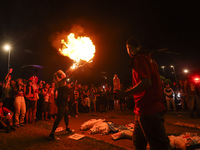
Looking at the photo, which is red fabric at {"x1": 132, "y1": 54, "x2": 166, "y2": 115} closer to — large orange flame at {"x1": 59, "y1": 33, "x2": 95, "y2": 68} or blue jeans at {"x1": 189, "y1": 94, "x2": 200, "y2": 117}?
large orange flame at {"x1": 59, "y1": 33, "x2": 95, "y2": 68}

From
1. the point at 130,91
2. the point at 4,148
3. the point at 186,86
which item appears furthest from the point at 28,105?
the point at 186,86

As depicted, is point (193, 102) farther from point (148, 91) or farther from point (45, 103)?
point (45, 103)

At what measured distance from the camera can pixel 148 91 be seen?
6.30 feet

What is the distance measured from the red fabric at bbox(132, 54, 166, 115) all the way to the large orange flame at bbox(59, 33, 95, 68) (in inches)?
172

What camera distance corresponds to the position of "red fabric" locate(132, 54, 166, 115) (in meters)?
1.86

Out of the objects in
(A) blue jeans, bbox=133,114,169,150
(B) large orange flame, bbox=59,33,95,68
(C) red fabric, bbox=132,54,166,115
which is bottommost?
(A) blue jeans, bbox=133,114,169,150

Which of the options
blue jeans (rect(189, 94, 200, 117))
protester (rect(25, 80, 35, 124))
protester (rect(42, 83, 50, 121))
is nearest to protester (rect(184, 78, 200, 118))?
blue jeans (rect(189, 94, 200, 117))

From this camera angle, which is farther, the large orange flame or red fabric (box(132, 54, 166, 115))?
the large orange flame

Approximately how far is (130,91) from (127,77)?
87.3ft

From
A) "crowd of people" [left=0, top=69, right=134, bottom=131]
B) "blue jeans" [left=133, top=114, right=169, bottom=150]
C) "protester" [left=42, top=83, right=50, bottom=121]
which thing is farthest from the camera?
"protester" [left=42, top=83, right=50, bottom=121]

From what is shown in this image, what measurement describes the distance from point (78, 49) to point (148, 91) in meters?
5.62

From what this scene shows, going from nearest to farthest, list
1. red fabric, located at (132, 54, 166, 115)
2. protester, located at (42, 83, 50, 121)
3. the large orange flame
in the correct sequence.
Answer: red fabric, located at (132, 54, 166, 115) < the large orange flame < protester, located at (42, 83, 50, 121)

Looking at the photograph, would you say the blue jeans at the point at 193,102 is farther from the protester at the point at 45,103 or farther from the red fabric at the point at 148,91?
the protester at the point at 45,103

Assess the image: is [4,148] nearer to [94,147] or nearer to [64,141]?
[64,141]
